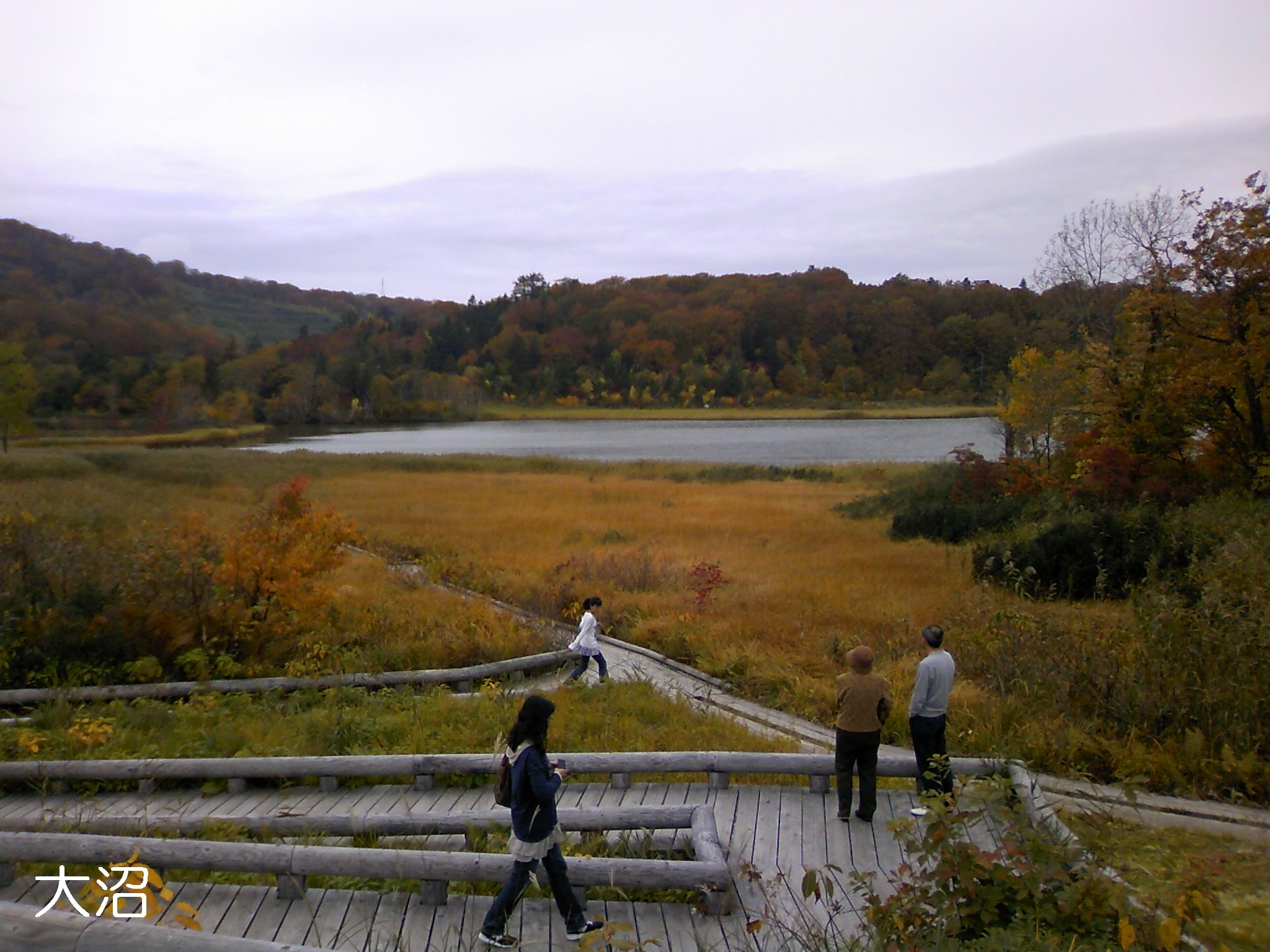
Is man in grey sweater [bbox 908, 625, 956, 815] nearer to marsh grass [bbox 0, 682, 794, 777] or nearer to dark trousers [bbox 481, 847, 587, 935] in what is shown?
marsh grass [bbox 0, 682, 794, 777]

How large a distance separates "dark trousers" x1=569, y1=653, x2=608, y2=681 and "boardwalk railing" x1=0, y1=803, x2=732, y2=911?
5823mm

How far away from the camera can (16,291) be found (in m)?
104

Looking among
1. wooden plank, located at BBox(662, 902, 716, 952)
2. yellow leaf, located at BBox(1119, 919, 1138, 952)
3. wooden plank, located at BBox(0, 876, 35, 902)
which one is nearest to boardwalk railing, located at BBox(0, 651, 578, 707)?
wooden plank, located at BBox(0, 876, 35, 902)

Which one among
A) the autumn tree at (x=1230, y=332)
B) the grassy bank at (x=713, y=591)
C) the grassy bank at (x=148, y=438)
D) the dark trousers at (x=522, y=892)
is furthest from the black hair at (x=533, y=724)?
the grassy bank at (x=148, y=438)

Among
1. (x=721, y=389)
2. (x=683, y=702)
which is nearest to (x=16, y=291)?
(x=721, y=389)

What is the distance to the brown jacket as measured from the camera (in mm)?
6211

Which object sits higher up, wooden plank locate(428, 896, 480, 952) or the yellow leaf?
the yellow leaf

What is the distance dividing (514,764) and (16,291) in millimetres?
126352

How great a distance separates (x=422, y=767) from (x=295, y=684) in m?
4.11

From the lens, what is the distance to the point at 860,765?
629 cm

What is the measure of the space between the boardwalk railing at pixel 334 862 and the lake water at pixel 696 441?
36005mm

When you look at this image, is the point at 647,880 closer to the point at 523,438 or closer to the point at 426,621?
the point at 426,621

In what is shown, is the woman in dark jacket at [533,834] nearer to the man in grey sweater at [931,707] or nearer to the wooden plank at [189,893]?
the wooden plank at [189,893]

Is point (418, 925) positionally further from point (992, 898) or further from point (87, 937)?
point (992, 898)
